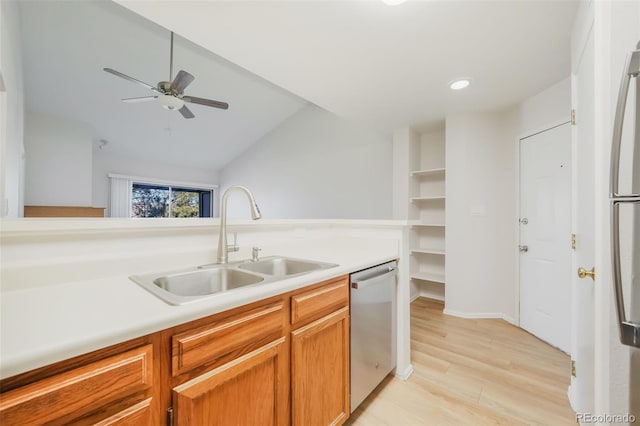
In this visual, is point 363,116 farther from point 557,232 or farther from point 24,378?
point 24,378

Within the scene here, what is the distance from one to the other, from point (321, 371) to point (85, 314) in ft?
3.08

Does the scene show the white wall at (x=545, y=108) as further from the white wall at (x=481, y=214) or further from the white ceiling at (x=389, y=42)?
the white wall at (x=481, y=214)

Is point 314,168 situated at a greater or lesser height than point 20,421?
greater

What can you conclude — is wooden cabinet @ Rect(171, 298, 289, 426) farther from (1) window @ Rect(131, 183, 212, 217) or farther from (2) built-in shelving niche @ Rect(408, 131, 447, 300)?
(1) window @ Rect(131, 183, 212, 217)

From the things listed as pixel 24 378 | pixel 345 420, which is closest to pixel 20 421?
pixel 24 378

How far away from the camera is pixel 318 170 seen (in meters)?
5.14

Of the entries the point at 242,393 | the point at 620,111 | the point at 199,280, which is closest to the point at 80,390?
the point at 242,393

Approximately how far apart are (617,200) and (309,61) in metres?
2.09

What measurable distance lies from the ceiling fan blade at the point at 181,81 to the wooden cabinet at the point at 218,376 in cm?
260

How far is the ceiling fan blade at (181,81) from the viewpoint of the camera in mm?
2605

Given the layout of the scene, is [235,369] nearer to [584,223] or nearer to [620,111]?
[620,111]

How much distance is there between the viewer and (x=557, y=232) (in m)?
2.35

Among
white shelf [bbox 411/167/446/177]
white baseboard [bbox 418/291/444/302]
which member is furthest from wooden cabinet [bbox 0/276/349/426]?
white baseboard [bbox 418/291/444/302]

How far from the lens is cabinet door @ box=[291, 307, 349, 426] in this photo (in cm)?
108
